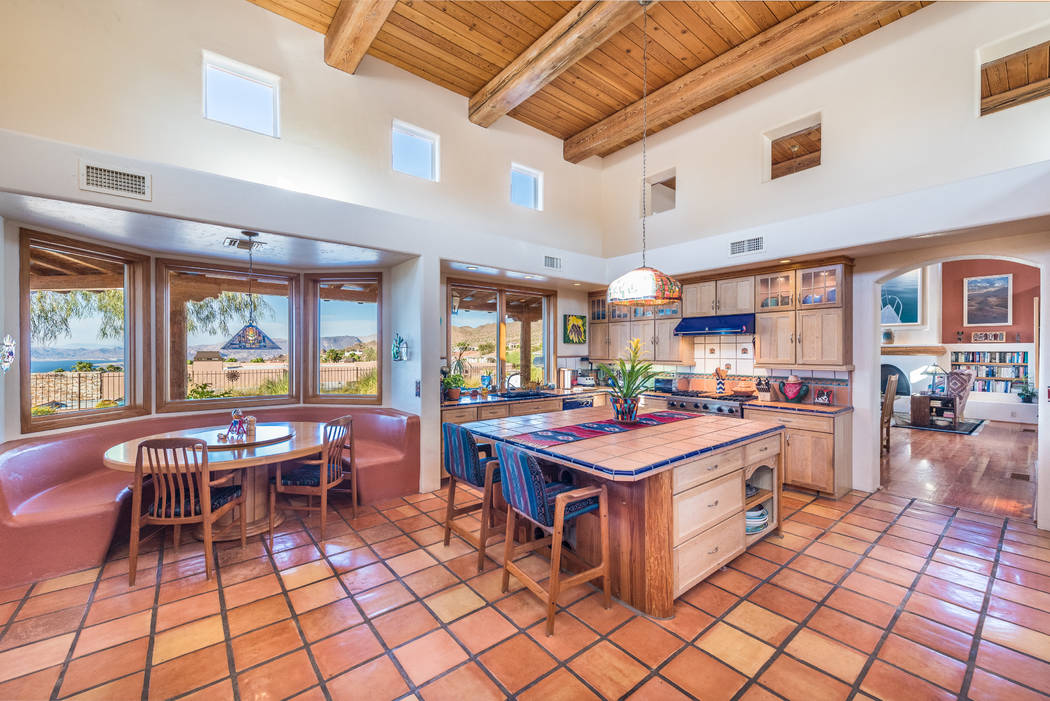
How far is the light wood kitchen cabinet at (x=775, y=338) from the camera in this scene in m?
4.68

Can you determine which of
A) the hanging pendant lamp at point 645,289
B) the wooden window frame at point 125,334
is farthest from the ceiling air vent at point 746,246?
the wooden window frame at point 125,334

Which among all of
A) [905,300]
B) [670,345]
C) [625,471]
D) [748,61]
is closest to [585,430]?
[625,471]

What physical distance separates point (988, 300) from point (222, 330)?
42.7 ft

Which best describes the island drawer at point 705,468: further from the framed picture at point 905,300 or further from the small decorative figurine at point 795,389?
the framed picture at point 905,300

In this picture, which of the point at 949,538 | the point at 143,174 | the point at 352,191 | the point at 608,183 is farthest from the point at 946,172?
the point at 143,174

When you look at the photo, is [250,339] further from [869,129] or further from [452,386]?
[869,129]

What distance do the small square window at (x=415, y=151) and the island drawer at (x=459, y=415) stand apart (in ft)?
8.45

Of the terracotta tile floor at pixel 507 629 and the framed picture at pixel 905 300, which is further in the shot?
the framed picture at pixel 905 300

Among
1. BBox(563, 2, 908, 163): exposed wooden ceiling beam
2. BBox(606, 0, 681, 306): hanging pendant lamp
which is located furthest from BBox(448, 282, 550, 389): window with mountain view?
BBox(606, 0, 681, 306): hanging pendant lamp

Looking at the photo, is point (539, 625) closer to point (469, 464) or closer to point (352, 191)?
point (469, 464)

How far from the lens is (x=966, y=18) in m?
3.48

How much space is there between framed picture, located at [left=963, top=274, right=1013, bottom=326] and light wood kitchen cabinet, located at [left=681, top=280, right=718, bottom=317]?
293 inches

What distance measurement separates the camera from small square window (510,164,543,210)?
5.67 meters

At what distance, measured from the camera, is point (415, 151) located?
186 inches
